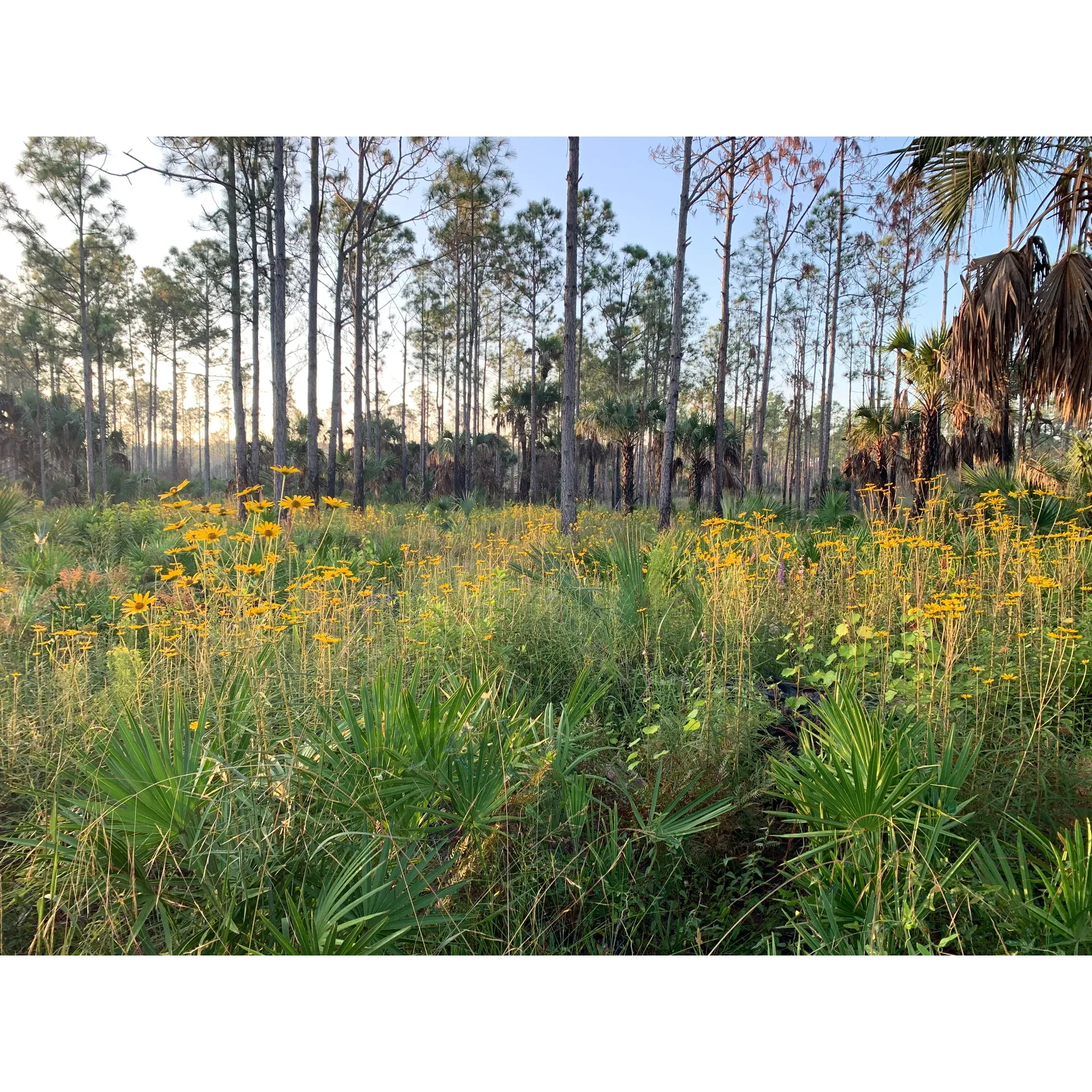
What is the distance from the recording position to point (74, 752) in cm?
176

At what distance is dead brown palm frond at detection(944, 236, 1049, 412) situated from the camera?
333 cm

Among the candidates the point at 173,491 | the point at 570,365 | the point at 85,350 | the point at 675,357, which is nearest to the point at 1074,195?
the point at 173,491

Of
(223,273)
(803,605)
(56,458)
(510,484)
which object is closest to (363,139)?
(223,273)

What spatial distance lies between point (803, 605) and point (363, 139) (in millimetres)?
11885

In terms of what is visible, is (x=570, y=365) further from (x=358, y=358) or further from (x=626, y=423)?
(x=626, y=423)

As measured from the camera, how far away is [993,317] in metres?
3.43

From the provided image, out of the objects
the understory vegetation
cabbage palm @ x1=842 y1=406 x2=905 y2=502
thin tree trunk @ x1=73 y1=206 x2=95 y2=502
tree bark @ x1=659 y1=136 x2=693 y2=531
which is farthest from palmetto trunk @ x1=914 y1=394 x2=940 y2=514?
thin tree trunk @ x1=73 y1=206 x2=95 y2=502

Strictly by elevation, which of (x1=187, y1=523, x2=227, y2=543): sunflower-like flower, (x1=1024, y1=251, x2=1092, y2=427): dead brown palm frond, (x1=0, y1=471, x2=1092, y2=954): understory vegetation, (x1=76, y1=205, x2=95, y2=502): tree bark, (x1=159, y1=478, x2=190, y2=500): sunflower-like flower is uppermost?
(x1=76, y1=205, x2=95, y2=502): tree bark

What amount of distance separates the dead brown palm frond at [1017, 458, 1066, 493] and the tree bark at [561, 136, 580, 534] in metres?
4.61

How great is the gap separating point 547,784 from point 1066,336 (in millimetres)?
3754

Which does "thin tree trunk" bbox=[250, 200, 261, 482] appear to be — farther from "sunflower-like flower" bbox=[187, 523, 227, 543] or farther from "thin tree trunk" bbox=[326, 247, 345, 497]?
"sunflower-like flower" bbox=[187, 523, 227, 543]

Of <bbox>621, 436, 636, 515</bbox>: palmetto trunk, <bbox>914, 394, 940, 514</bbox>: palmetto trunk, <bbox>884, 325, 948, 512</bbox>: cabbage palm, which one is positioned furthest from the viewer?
<bbox>621, 436, 636, 515</bbox>: palmetto trunk

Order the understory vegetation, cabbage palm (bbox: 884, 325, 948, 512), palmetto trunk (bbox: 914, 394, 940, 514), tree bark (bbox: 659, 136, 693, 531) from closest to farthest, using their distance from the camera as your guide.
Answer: the understory vegetation < cabbage palm (bbox: 884, 325, 948, 512) < palmetto trunk (bbox: 914, 394, 940, 514) < tree bark (bbox: 659, 136, 693, 531)

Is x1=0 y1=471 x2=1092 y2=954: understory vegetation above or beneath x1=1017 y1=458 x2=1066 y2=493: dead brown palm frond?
beneath
